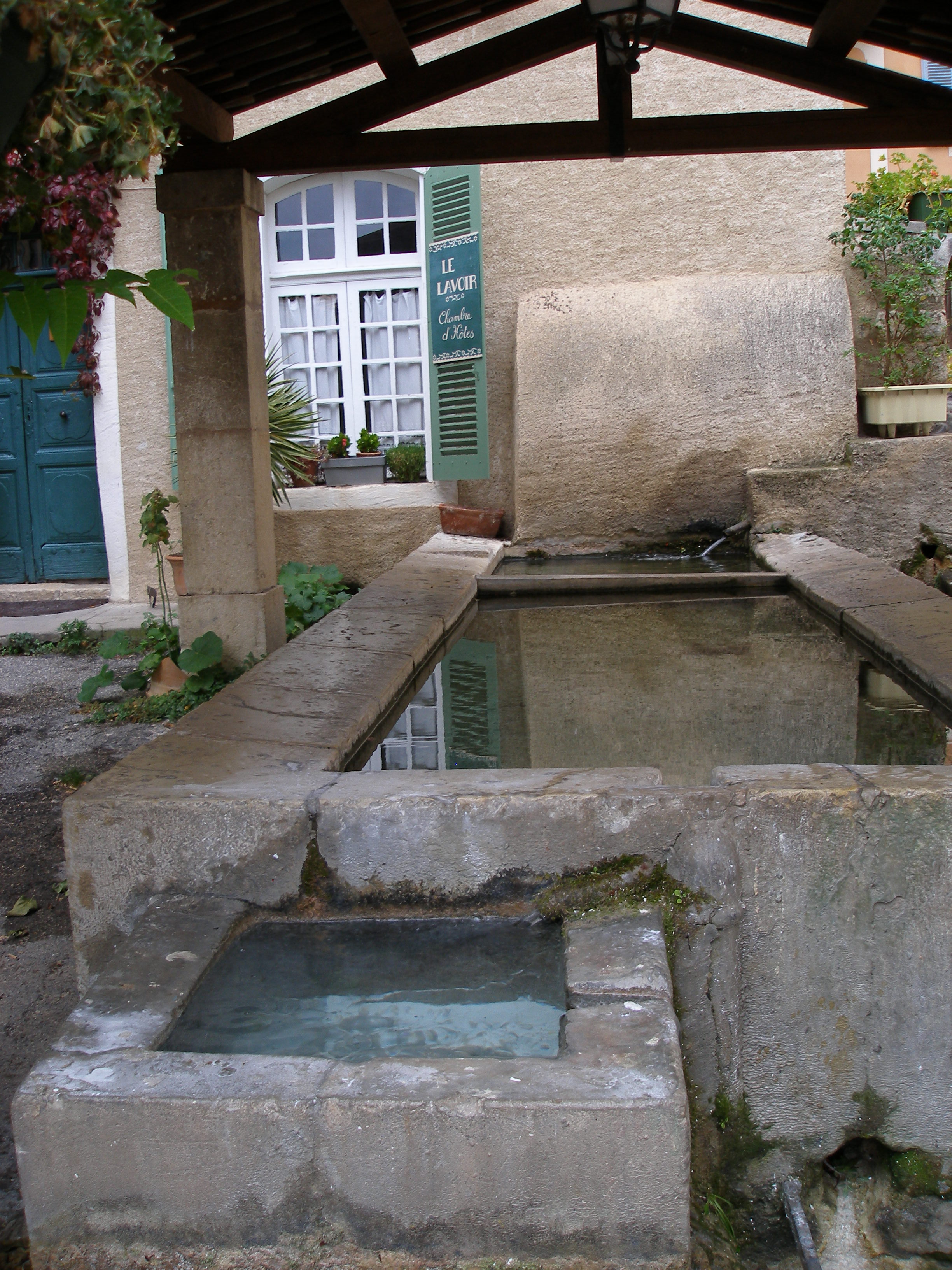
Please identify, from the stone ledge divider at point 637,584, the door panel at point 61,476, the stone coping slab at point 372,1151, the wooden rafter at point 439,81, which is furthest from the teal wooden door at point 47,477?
the stone coping slab at point 372,1151

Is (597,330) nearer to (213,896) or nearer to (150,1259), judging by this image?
(213,896)

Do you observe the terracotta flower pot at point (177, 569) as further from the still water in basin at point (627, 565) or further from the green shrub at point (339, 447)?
the green shrub at point (339, 447)

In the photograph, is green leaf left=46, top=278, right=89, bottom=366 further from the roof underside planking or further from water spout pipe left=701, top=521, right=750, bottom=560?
water spout pipe left=701, top=521, right=750, bottom=560

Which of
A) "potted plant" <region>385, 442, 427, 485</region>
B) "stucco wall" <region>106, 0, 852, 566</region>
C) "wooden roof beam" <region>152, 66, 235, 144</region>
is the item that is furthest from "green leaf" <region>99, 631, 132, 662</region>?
"potted plant" <region>385, 442, 427, 485</region>

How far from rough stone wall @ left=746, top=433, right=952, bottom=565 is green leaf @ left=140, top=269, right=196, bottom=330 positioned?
598cm

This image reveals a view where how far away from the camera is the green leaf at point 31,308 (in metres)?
1.08

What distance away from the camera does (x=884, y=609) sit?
3967 mm

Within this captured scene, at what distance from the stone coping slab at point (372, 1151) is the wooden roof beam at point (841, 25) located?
12.3 ft

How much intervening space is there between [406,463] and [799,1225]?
634 cm

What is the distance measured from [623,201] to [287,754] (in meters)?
6.34

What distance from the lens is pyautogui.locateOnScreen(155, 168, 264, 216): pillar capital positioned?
4098 millimetres

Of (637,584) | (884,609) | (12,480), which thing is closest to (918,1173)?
(884,609)

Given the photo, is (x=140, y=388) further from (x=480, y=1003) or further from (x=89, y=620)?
(x=480, y=1003)

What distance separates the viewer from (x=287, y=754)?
2.37 metres
